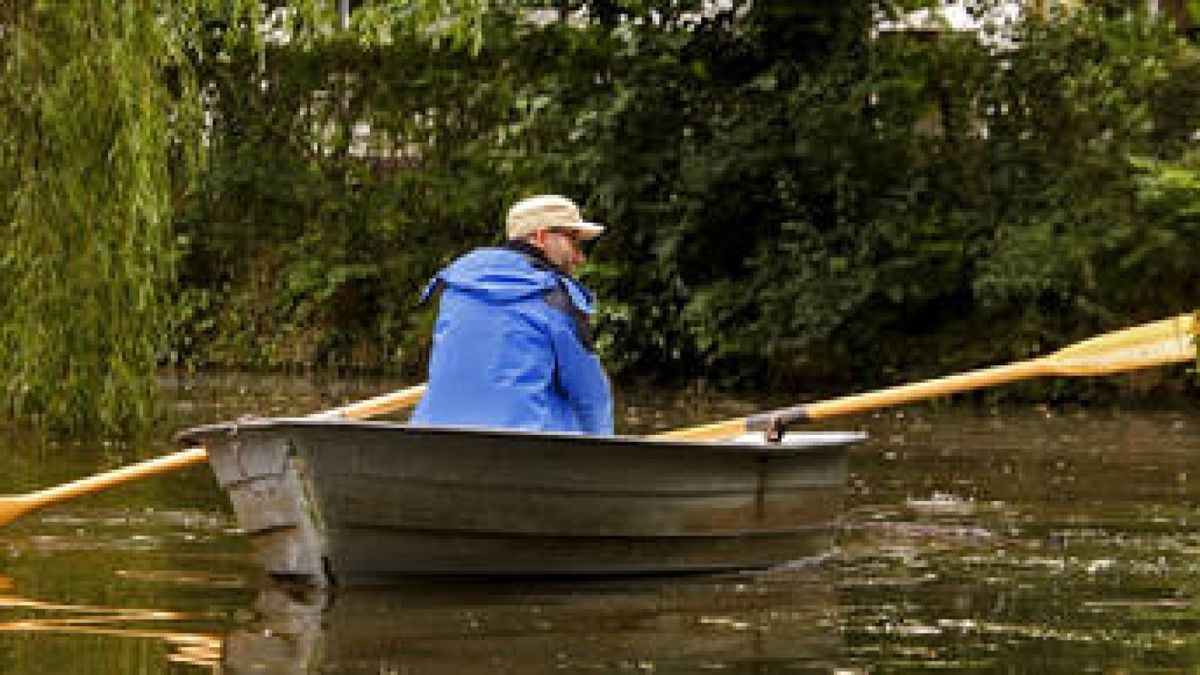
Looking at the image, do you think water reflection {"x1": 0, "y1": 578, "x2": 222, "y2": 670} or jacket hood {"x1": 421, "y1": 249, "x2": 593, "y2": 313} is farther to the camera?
jacket hood {"x1": 421, "y1": 249, "x2": 593, "y2": 313}

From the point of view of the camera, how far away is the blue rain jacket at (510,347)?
12.7m

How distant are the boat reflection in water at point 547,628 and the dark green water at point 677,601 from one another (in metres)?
0.02

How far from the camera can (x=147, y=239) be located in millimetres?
17641

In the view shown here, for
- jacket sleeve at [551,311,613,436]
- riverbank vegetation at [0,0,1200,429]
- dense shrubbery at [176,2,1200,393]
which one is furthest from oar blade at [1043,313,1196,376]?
riverbank vegetation at [0,0,1200,429]

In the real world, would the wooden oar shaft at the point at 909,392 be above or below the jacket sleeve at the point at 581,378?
below

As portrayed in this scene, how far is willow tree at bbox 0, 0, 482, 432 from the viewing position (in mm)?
17125

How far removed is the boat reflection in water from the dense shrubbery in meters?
13.9

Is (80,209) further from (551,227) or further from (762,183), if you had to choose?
(762,183)

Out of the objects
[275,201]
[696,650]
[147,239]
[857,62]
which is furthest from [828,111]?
[696,650]

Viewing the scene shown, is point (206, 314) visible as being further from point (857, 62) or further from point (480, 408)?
point (480, 408)

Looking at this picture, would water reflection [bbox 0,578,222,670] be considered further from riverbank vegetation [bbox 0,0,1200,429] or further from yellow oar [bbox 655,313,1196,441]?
riverbank vegetation [bbox 0,0,1200,429]

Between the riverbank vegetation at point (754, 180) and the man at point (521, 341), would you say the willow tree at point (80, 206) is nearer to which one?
the man at point (521, 341)

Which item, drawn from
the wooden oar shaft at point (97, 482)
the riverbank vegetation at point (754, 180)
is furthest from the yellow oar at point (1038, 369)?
the riverbank vegetation at point (754, 180)

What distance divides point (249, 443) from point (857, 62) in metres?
16.6
